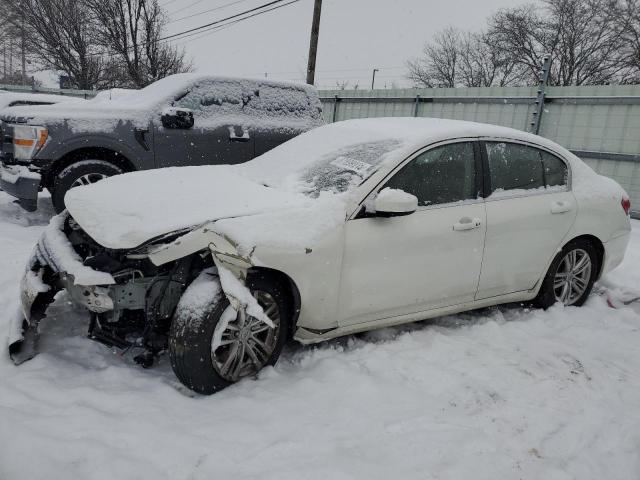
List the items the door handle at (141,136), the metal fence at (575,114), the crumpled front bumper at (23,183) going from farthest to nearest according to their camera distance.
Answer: the metal fence at (575,114) < the door handle at (141,136) < the crumpled front bumper at (23,183)

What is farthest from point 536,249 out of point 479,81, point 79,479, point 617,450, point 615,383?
point 479,81

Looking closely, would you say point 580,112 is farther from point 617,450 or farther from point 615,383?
point 617,450

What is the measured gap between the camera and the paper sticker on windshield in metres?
3.29

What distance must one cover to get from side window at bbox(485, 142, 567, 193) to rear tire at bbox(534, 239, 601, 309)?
0.60 m

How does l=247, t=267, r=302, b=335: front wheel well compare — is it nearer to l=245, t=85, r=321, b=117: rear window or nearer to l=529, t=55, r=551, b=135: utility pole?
l=245, t=85, r=321, b=117: rear window

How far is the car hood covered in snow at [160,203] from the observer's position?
2.63 metres

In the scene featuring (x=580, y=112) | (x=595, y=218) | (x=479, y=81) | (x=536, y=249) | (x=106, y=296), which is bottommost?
(x=106, y=296)

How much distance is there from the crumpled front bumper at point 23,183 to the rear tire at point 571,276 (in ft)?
17.0

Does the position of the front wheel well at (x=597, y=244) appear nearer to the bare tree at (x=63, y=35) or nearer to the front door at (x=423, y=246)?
the front door at (x=423, y=246)

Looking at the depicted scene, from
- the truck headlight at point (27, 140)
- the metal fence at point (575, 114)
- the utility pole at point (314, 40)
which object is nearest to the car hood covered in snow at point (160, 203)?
the truck headlight at point (27, 140)

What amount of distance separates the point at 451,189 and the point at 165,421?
2.35 meters

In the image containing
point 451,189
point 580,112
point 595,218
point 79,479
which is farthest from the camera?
point 580,112

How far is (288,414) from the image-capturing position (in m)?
2.59

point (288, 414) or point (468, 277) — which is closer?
point (288, 414)
